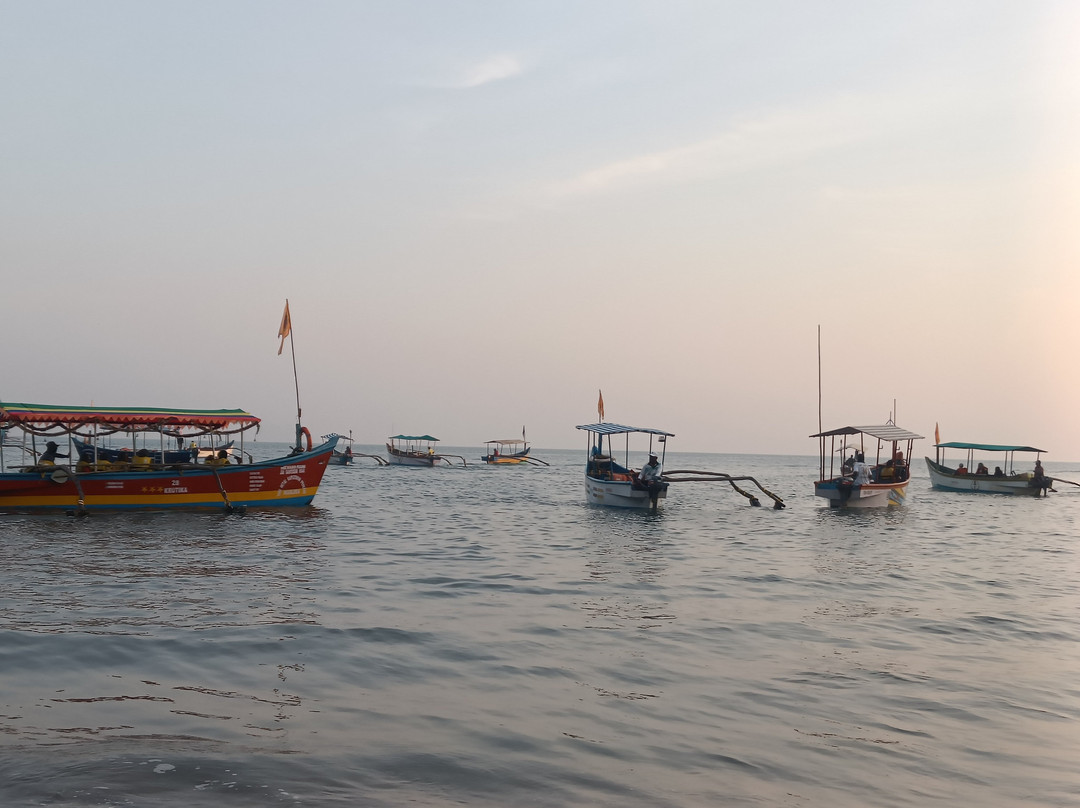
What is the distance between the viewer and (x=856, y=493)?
34.4 m

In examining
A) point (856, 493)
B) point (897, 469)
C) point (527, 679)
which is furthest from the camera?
point (897, 469)

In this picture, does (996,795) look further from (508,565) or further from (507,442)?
(507,442)

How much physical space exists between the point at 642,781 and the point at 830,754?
5.81ft

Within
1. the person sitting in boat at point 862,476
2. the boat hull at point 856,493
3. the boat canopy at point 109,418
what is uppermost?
the boat canopy at point 109,418

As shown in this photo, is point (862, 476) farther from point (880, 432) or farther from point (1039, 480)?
point (1039, 480)

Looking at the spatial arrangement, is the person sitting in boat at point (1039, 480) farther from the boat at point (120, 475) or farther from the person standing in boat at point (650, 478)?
the boat at point (120, 475)

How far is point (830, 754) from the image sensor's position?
679 cm

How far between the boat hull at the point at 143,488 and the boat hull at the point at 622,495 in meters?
12.9

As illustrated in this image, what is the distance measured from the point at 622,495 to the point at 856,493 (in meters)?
10.3

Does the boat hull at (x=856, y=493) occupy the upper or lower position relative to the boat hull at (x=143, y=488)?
lower

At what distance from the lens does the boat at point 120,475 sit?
2497 centimetres

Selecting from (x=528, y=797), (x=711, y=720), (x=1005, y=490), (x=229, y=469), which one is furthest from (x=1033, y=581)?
(x=1005, y=490)

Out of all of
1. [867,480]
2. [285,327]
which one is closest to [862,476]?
[867,480]

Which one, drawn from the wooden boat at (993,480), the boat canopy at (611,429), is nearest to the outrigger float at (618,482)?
the boat canopy at (611,429)
